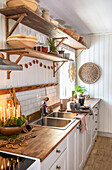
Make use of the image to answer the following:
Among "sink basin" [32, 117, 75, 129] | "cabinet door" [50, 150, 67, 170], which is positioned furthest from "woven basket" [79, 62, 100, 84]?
"cabinet door" [50, 150, 67, 170]

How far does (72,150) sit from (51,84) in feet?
4.19

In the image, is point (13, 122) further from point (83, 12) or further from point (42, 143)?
point (83, 12)

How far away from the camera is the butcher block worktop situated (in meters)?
1.39

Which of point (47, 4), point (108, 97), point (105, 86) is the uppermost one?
point (47, 4)

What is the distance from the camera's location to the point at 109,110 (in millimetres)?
4586

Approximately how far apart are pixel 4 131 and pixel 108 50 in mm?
3602

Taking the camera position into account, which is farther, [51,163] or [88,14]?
[88,14]

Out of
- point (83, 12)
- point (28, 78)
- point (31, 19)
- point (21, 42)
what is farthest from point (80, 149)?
point (83, 12)

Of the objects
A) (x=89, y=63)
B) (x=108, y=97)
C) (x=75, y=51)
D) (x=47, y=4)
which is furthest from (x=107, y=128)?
(x=47, y=4)

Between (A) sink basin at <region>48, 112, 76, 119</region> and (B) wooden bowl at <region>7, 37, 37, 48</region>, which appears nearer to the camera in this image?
(B) wooden bowl at <region>7, 37, 37, 48</region>

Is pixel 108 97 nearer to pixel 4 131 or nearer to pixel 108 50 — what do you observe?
pixel 108 50

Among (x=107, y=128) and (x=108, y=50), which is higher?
(x=108, y=50)

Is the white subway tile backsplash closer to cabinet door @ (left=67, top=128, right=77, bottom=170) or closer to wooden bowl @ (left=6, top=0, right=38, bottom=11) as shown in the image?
cabinet door @ (left=67, top=128, right=77, bottom=170)

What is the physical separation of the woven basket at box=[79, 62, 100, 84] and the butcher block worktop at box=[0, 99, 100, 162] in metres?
2.76
